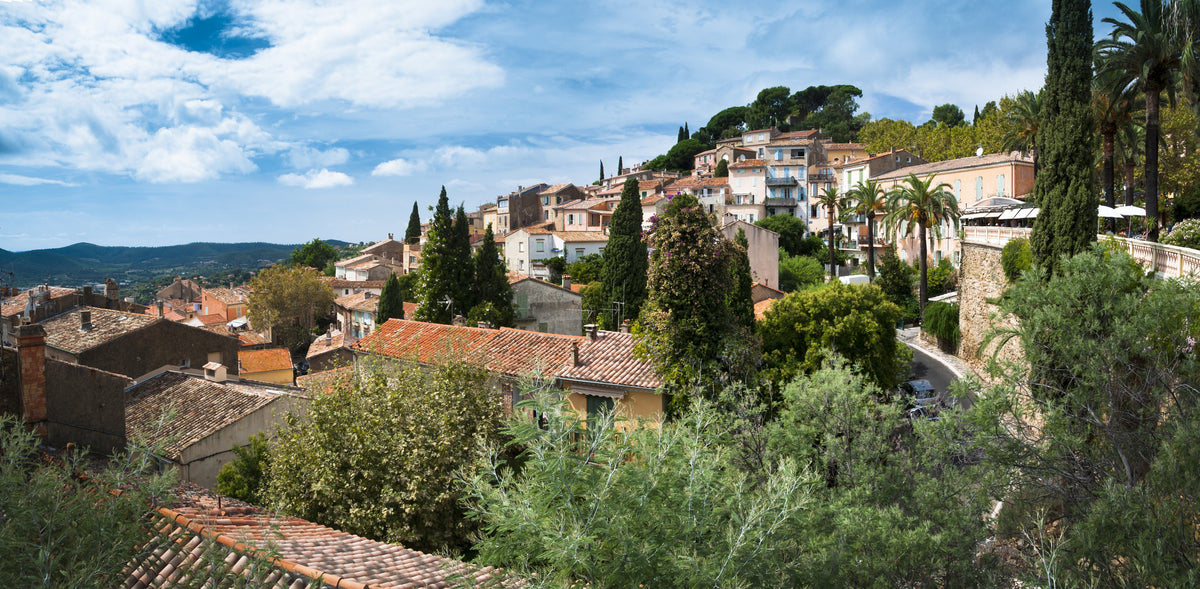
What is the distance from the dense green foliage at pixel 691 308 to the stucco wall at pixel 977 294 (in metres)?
12.7

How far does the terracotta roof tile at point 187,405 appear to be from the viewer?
18891mm

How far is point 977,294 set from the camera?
103 ft

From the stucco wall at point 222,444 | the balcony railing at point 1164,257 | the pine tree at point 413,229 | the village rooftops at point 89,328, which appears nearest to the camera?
the balcony railing at point 1164,257

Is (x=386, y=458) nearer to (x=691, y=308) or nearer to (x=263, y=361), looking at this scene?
(x=691, y=308)

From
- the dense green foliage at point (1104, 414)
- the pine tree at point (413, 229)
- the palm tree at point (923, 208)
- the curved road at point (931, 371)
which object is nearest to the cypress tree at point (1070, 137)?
the dense green foliage at point (1104, 414)

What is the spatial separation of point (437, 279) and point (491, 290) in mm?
3098

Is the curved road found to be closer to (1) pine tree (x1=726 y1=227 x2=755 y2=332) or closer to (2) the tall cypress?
(1) pine tree (x1=726 y1=227 x2=755 y2=332)

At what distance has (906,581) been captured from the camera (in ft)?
34.7

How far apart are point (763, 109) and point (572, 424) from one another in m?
122

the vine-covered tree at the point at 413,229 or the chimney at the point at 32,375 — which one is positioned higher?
the vine-covered tree at the point at 413,229

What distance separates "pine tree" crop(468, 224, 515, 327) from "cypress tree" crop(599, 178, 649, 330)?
5.42 m

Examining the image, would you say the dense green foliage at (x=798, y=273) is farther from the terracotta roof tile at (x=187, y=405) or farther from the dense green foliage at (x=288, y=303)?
the terracotta roof tile at (x=187, y=405)

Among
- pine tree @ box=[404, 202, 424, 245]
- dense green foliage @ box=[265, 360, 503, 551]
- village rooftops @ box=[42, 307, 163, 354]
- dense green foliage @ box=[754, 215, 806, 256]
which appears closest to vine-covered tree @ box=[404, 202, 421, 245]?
pine tree @ box=[404, 202, 424, 245]

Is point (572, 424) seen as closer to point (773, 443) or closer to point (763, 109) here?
point (773, 443)
